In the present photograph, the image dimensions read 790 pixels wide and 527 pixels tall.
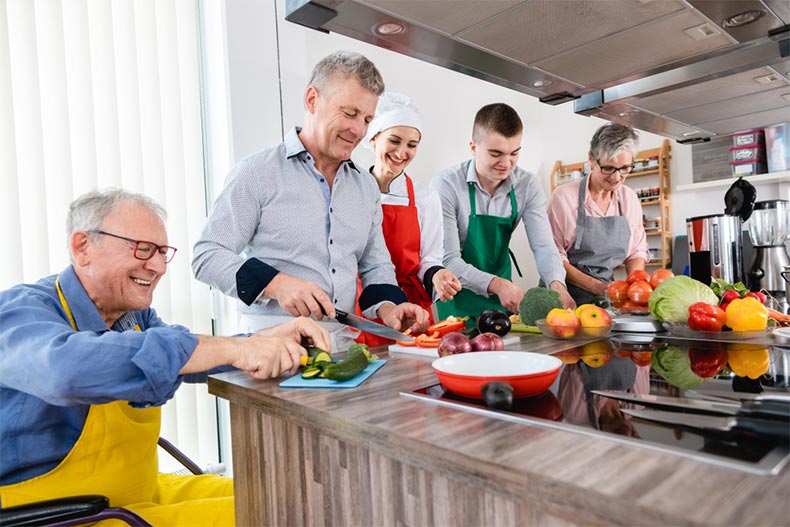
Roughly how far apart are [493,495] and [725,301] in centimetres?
134

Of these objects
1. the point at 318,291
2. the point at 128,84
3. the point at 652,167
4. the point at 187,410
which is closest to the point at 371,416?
the point at 318,291

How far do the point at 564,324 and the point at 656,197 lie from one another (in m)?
4.43

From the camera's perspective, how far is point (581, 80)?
224 centimetres

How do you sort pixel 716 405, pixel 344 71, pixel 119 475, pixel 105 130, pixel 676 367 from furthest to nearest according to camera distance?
pixel 105 130 < pixel 344 71 < pixel 119 475 < pixel 676 367 < pixel 716 405

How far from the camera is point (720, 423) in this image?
74cm

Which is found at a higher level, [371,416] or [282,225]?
[282,225]

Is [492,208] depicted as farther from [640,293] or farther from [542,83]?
[640,293]

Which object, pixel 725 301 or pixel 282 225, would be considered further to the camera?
pixel 282 225

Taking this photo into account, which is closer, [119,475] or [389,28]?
[119,475]

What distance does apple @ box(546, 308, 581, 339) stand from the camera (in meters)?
1.58

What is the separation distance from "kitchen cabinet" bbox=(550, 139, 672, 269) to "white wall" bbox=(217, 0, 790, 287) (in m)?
0.08

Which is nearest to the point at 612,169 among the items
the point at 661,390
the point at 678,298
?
the point at 678,298

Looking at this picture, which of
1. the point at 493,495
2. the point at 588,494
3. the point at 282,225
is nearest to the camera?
the point at 588,494

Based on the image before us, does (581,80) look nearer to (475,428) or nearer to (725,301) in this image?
(725,301)
